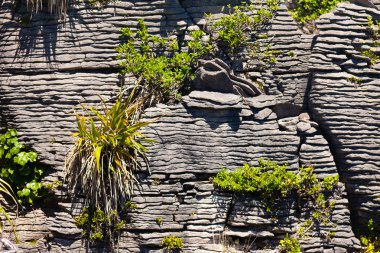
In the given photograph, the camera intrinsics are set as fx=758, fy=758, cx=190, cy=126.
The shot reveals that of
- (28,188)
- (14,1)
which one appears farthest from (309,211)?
(14,1)

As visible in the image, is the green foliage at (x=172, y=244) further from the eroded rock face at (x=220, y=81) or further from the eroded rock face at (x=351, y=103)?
the eroded rock face at (x=351, y=103)

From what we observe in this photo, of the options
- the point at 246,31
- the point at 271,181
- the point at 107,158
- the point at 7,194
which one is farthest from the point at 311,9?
the point at 7,194

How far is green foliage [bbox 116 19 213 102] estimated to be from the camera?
36.2 feet

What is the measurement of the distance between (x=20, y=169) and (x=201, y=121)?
268 cm

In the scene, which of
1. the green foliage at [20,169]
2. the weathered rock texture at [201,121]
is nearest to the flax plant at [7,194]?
the green foliage at [20,169]

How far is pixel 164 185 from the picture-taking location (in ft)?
34.9

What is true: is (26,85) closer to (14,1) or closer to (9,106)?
(9,106)

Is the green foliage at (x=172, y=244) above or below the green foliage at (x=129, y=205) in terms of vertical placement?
below

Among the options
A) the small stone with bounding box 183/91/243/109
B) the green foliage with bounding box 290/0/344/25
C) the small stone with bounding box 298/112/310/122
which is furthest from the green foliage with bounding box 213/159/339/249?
the green foliage with bounding box 290/0/344/25

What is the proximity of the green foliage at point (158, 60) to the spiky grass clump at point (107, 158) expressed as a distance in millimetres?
507

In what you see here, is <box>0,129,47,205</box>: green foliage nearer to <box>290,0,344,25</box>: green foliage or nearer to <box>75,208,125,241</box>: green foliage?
<box>75,208,125,241</box>: green foliage

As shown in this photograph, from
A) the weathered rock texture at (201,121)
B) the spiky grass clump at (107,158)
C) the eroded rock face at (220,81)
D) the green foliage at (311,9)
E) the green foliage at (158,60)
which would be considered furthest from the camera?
the green foliage at (311,9)

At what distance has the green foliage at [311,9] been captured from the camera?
457 inches

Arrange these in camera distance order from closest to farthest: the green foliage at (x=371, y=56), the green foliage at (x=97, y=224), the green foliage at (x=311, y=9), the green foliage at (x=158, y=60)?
the green foliage at (x=97, y=224), the green foliage at (x=158, y=60), the green foliage at (x=371, y=56), the green foliage at (x=311, y=9)
